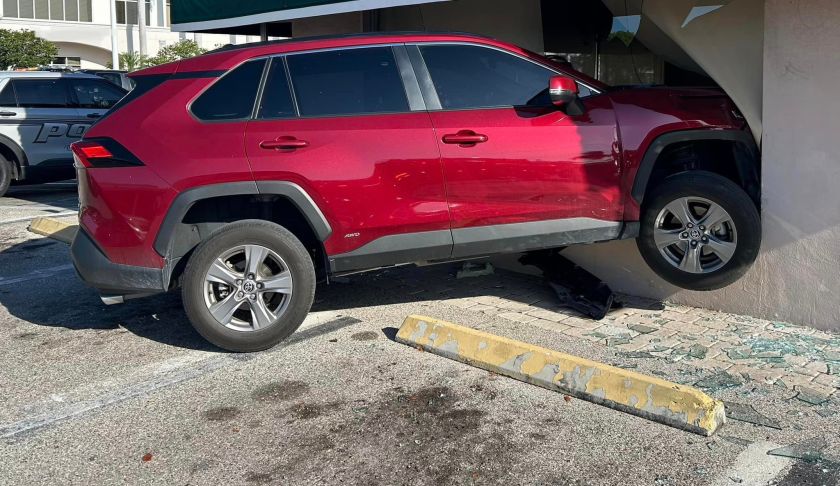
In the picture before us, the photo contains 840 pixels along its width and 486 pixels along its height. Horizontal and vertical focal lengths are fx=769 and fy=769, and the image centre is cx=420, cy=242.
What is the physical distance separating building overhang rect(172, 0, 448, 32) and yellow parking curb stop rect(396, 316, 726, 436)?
2760 mm

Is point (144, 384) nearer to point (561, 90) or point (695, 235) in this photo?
point (561, 90)

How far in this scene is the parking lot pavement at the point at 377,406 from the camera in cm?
356

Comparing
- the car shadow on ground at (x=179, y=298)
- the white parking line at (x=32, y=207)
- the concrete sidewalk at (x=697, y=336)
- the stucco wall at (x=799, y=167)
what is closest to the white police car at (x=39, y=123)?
the white parking line at (x=32, y=207)

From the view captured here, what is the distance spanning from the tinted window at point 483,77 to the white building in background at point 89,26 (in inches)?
1407

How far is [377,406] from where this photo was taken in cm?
423

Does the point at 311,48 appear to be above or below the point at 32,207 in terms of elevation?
above

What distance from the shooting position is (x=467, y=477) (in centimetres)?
346

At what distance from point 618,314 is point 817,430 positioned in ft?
6.63

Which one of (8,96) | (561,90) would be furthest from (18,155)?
(561,90)

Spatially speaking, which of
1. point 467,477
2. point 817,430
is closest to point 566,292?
point 817,430

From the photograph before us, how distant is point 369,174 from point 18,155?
371 inches

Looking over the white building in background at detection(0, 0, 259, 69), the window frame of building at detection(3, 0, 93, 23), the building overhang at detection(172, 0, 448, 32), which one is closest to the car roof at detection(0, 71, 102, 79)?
the building overhang at detection(172, 0, 448, 32)

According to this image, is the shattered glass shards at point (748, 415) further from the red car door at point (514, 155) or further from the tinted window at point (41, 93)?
the tinted window at point (41, 93)

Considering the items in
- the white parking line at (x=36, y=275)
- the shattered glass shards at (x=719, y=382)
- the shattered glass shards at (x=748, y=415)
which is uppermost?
the white parking line at (x=36, y=275)
